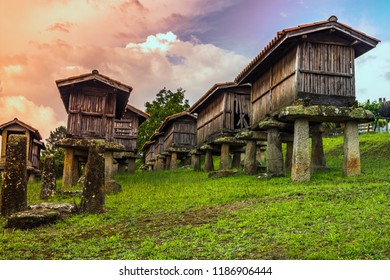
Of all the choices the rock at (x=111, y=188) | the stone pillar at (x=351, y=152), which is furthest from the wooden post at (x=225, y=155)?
the stone pillar at (x=351, y=152)

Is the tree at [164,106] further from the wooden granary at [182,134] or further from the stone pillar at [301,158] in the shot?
the stone pillar at [301,158]

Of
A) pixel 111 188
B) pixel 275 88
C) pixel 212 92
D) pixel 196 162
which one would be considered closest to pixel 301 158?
pixel 275 88

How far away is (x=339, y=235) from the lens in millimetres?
6680

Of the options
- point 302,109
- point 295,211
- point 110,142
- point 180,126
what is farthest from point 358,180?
point 180,126

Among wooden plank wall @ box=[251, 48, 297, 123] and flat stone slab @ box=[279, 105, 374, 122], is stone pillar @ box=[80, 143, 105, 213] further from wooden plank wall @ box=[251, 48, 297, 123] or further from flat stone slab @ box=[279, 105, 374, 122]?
wooden plank wall @ box=[251, 48, 297, 123]

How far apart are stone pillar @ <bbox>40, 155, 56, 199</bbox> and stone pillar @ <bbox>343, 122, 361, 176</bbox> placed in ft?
30.8

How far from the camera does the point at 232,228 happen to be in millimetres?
7844

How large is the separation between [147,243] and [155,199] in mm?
4949

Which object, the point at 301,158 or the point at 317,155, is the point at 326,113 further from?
the point at 317,155

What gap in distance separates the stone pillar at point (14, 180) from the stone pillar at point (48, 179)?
3.69 metres

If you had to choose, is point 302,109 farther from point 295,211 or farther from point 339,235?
point 339,235

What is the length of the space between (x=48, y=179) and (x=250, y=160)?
27.1 ft

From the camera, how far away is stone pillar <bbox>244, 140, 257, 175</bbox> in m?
17.4

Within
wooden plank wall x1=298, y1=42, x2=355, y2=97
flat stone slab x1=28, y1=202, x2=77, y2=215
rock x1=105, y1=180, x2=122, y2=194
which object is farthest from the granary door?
wooden plank wall x1=298, y1=42, x2=355, y2=97
